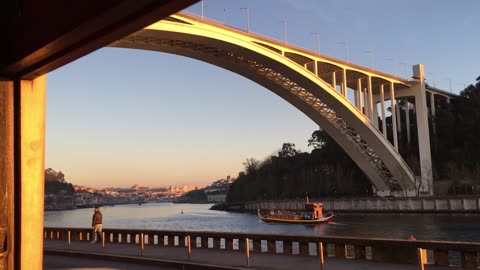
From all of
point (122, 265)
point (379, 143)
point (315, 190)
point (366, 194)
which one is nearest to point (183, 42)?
point (379, 143)

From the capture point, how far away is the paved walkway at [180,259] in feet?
36.4

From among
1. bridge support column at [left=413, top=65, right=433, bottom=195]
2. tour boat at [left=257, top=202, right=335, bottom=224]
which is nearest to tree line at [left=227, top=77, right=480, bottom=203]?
bridge support column at [left=413, top=65, right=433, bottom=195]

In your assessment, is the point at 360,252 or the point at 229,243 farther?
the point at 229,243

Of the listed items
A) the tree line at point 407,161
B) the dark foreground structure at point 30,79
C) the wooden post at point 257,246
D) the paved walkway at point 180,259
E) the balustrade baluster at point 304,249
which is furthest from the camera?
the tree line at point 407,161

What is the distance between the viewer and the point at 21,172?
19.2 ft

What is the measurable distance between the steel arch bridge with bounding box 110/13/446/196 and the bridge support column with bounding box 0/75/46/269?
96.9 ft

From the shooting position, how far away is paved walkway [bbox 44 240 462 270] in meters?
11.1

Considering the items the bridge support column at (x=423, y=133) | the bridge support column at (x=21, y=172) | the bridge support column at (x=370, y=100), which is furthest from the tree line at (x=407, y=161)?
the bridge support column at (x=21, y=172)

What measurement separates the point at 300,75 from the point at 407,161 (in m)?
32.5

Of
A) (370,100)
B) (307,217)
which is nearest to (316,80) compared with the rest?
(370,100)

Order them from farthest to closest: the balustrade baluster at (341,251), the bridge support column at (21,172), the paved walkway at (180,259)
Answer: the balustrade baluster at (341,251)
the paved walkway at (180,259)
the bridge support column at (21,172)

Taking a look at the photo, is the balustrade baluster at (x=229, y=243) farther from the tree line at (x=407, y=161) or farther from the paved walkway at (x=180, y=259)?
the tree line at (x=407, y=161)

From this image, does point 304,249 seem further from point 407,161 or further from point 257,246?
point 407,161

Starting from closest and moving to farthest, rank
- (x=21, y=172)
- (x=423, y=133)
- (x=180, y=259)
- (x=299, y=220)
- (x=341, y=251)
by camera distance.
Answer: (x=21, y=172), (x=341, y=251), (x=180, y=259), (x=299, y=220), (x=423, y=133)
